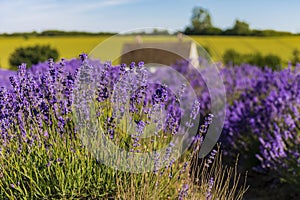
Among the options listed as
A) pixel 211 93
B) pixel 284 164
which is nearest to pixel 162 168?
pixel 284 164

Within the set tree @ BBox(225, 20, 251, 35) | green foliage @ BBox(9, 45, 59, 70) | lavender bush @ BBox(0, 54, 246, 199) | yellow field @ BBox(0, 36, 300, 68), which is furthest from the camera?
tree @ BBox(225, 20, 251, 35)

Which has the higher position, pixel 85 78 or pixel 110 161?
pixel 85 78

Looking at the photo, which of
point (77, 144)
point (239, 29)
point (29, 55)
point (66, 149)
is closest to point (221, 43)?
point (239, 29)

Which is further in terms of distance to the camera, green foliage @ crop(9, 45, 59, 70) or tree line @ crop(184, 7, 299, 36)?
tree line @ crop(184, 7, 299, 36)

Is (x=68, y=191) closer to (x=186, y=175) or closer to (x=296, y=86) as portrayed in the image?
(x=186, y=175)

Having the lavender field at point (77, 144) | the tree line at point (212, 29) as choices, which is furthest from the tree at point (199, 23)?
the lavender field at point (77, 144)

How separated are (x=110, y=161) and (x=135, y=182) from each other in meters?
0.24

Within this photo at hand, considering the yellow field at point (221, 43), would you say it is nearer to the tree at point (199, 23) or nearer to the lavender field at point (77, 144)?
the tree at point (199, 23)

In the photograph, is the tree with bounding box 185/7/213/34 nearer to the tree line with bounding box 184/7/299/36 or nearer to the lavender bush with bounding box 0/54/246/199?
the tree line with bounding box 184/7/299/36

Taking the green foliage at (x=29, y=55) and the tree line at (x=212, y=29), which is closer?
the green foliage at (x=29, y=55)

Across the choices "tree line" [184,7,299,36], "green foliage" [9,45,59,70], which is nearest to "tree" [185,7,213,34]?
"tree line" [184,7,299,36]

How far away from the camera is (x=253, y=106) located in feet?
18.7

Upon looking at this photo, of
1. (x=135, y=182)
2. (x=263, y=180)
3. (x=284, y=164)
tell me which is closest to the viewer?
(x=135, y=182)

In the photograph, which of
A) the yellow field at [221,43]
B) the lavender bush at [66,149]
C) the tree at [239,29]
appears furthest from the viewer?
the tree at [239,29]
